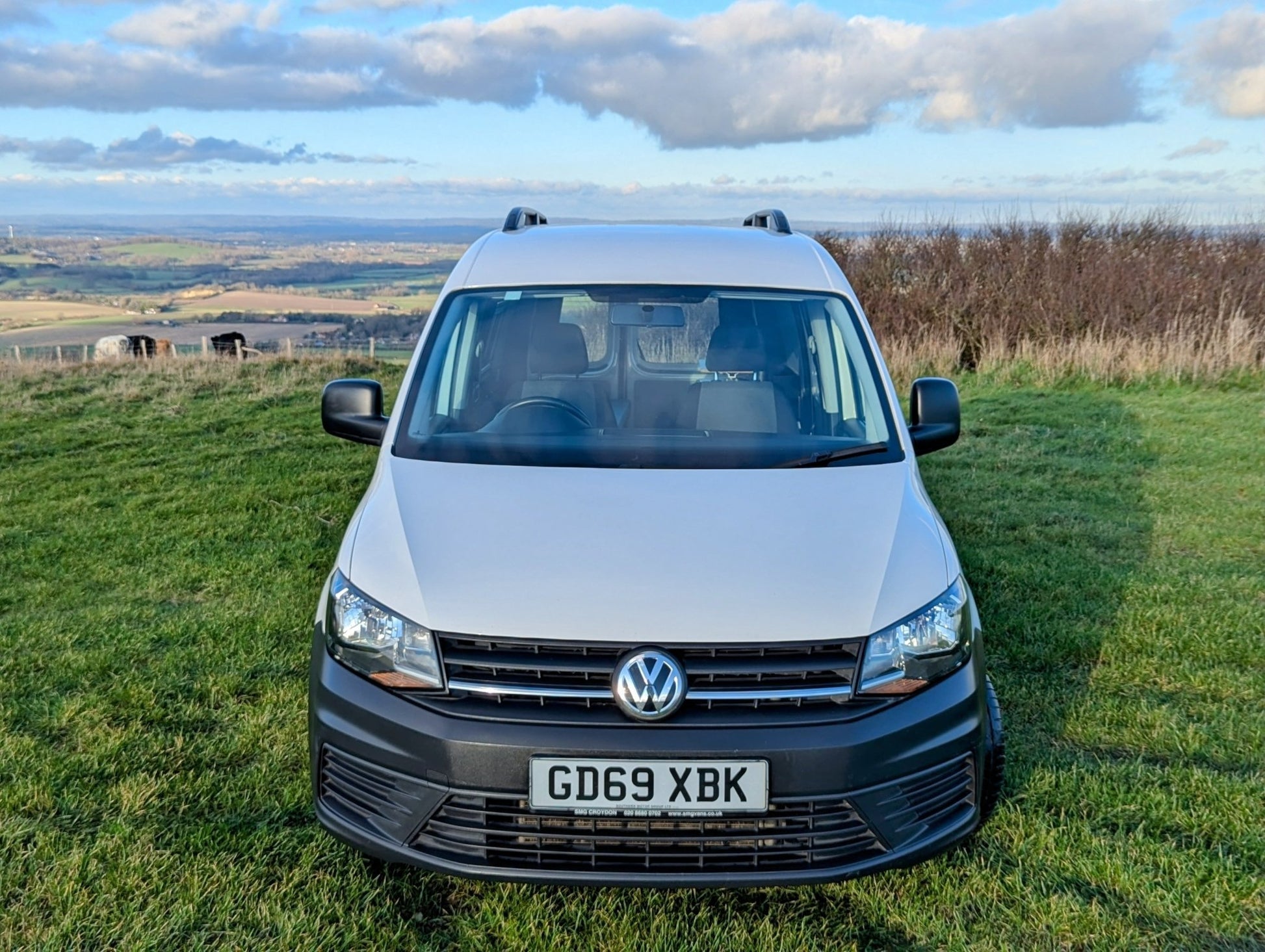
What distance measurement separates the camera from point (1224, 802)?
355 centimetres

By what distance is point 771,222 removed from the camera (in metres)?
5.21

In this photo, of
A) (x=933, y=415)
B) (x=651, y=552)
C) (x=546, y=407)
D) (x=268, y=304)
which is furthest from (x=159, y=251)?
(x=651, y=552)

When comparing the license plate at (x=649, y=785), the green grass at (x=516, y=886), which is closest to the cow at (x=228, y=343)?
the green grass at (x=516, y=886)

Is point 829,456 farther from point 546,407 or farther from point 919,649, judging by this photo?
point 546,407

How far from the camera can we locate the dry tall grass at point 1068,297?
1552 centimetres

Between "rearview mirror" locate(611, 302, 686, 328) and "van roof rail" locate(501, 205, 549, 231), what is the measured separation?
3.03 ft

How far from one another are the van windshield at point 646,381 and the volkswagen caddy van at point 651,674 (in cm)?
10

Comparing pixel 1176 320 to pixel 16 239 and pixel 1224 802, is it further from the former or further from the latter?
pixel 16 239

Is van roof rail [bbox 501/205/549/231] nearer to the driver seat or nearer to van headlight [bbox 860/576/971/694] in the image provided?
the driver seat

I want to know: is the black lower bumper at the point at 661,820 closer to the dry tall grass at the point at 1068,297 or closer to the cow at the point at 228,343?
the dry tall grass at the point at 1068,297

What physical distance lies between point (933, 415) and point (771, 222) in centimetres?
170

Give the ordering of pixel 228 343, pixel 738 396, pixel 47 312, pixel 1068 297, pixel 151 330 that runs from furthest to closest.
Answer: pixel 47 312, pixel 151 330, pixel 228 343, pixel 1068 297, pixel 738 396

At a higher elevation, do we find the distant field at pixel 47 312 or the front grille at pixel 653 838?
the front grille at pixel 653 838

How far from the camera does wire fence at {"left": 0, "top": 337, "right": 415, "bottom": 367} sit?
23422mm
